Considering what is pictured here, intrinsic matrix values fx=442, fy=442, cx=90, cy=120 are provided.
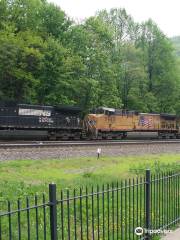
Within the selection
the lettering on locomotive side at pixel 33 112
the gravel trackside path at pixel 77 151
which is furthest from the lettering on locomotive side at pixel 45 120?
the gravel trackside path at pixel 77 151

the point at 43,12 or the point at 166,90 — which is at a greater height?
the point at 43,12

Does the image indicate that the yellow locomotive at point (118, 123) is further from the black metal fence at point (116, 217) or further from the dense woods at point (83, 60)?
the black metal fence at point (116, 217)

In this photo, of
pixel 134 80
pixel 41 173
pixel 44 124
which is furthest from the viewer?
pixel 134 80

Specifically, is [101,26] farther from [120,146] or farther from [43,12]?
[120,146]

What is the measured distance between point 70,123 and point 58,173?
25258 mm

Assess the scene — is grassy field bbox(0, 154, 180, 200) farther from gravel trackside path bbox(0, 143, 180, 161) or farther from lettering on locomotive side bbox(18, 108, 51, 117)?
lettering on locomotive side bbox(18, 108, 51, 117)

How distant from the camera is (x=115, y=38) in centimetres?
7588

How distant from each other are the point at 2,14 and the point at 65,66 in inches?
380

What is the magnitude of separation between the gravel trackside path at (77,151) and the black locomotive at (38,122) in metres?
10.1

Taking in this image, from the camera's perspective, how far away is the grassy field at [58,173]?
12.9 metres

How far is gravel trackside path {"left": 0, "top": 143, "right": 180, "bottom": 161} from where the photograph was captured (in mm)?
22044

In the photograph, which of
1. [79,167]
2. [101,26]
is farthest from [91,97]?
[79,167]

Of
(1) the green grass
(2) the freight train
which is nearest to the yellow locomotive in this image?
(2) the freight train

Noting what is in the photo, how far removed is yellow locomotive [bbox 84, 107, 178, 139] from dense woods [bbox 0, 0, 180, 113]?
7.65m
